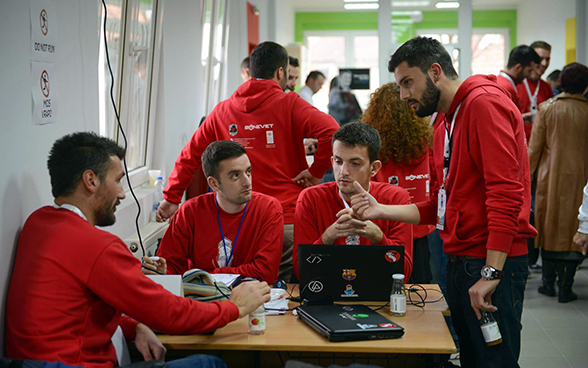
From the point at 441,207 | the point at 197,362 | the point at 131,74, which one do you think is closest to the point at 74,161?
the point at 197,362

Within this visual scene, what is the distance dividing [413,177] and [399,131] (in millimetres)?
300

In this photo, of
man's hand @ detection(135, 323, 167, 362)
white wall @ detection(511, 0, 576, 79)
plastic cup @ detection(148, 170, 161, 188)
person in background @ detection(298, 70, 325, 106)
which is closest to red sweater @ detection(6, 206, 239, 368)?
man's hand @ detection(135, 323, 167, 362)

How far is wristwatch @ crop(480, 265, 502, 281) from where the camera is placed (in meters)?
2.10

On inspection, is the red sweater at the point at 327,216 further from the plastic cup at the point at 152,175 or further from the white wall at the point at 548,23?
the white wall at the point at 548,23

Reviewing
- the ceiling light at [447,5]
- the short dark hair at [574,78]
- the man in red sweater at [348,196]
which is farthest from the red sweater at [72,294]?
the ceiling light at [447,5]

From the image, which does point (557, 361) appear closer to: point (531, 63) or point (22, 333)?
point (531, 63)

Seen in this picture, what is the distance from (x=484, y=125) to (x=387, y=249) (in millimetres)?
595

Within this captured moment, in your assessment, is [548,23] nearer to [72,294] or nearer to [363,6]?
[363,6]

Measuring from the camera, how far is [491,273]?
6.89 feet

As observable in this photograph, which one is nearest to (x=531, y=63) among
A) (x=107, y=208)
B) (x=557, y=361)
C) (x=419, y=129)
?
(x=419, y=129)

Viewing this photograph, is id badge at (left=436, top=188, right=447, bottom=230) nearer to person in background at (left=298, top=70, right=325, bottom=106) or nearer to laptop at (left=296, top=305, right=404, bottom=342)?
laptop at (left=296, top=305, right=404, bottom=342)

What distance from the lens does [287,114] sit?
3.62 m

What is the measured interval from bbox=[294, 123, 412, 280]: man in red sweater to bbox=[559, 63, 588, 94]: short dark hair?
2.69 meters

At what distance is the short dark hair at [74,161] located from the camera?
1.95 meters
